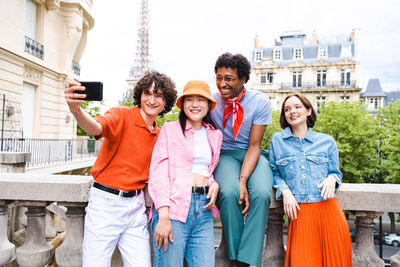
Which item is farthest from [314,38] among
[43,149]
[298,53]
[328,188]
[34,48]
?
[328,188]

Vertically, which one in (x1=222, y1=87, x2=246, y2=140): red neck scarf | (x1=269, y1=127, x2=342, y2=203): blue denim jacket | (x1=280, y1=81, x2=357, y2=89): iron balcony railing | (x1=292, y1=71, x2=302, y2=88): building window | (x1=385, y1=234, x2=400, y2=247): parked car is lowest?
(x1=385, y1=234, x2=400, y2=247): parked car

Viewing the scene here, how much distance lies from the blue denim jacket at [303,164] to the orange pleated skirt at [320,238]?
11cm

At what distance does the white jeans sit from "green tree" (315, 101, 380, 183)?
21845 mm

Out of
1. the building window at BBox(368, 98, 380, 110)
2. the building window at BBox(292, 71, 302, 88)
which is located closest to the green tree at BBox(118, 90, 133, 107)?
the building window at BBox(292, 71, 302, 88)

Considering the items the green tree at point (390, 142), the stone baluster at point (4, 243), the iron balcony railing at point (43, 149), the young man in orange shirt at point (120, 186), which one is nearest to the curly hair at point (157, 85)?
the young man in orange shirt at point (120, 186)

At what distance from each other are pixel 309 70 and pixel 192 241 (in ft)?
141

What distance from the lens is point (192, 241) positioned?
237 cm

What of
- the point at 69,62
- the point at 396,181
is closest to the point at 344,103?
the point at 396,181

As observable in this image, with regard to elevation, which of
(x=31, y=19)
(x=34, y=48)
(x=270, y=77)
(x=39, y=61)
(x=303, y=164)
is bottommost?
(x=303, y=164)

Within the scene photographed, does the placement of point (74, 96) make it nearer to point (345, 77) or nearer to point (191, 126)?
point (191, 126)

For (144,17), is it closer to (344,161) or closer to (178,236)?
(344,161)

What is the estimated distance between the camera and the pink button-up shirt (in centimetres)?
230

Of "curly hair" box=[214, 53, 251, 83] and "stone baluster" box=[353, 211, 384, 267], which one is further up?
"curly hair" box=[214, 53, 251, 83]

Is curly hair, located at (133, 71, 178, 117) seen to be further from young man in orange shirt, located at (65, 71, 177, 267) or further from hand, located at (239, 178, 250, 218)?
hand, located at (239, 178, 250, 218)
